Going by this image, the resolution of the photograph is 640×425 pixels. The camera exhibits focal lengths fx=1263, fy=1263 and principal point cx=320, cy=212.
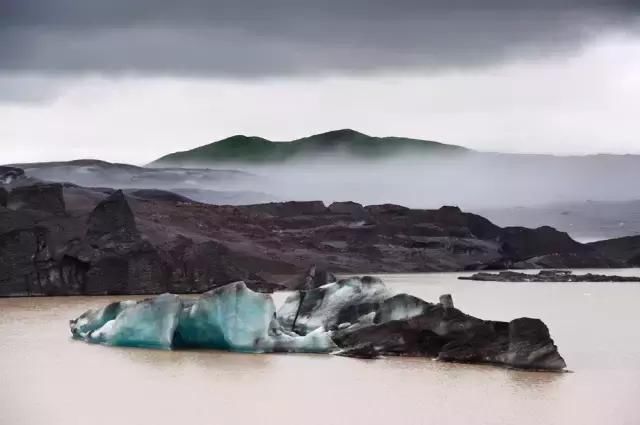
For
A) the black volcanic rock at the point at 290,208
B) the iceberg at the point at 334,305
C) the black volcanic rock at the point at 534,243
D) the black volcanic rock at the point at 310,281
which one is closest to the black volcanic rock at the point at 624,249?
the black volcanic rock at the point at 534,243

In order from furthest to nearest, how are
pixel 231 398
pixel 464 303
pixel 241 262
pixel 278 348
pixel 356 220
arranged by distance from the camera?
1. pixel 356 220
2. pixel 241 262
3. pixel 464 303
4. pixel 278 348
5. pixel 231 398

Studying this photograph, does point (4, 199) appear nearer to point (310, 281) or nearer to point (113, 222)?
point (113, 222)

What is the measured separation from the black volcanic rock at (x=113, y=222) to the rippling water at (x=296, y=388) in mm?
11282

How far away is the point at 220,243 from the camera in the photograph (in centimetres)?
4069

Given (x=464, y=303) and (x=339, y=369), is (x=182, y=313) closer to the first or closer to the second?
(x=339, y=369)

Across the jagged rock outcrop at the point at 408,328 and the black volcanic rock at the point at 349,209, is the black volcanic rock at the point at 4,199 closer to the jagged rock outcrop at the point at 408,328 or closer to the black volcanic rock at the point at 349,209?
the jagged rock outcrop at the point at 408,328

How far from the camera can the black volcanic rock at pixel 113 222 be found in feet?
116

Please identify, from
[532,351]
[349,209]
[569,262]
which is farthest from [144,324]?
[569,262]

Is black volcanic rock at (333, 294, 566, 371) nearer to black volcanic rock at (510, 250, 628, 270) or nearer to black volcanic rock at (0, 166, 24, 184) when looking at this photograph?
black volcanic rock at (0, 166, 24, 184)

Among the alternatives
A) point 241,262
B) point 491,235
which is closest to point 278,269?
point 241,262

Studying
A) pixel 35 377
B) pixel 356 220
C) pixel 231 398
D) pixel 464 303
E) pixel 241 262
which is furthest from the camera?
pixel 356 220

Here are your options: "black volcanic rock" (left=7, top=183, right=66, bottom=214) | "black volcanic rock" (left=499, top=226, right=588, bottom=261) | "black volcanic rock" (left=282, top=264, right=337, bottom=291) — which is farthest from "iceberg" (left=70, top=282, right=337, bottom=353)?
"black volcanic rock" (left=499, top=226, right=588, bottom=261)

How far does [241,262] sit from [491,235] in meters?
21.5

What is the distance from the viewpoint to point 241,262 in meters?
40.3
